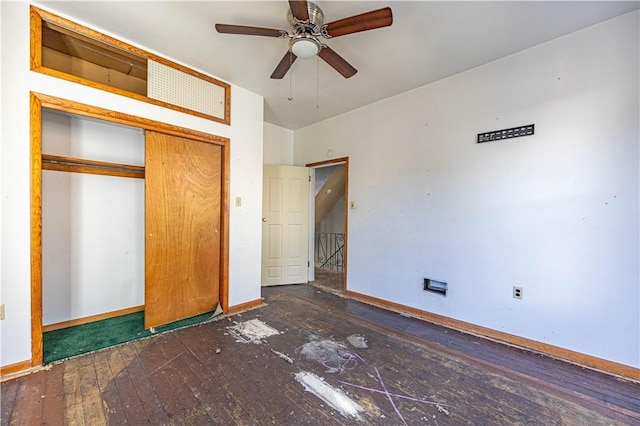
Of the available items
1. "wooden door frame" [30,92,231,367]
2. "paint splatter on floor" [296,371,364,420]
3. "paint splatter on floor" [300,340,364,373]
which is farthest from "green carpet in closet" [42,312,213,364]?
"paint splatter on floor" [296,371,364,420]

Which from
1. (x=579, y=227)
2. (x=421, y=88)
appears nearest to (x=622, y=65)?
(x=579, y=227)

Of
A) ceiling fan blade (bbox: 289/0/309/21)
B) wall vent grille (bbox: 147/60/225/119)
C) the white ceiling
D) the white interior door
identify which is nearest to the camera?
ceiling fan blade (bbox: 289/0/309/21)

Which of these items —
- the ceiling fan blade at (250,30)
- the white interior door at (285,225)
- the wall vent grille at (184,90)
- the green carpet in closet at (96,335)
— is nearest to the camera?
the ceiling fan blade at (250,30)

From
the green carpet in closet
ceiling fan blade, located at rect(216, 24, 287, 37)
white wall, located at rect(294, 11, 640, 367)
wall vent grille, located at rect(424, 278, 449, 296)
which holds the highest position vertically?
ceiling fan blade, located at rect(216, 24, 287, 37)

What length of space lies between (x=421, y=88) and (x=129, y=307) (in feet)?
14.5

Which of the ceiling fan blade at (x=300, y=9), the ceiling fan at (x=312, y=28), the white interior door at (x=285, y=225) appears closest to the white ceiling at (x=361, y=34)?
the ceiling fan at (x=312, y=28)

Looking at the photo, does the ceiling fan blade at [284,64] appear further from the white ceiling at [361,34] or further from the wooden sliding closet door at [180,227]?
the wooden sliding closet door at [180,227]

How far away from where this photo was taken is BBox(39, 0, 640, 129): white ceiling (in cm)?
195

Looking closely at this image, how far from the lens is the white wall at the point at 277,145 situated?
4.55m

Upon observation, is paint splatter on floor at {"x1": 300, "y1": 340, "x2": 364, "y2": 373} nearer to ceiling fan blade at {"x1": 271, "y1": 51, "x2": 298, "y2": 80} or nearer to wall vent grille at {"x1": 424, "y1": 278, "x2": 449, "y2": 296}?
wall vent grille at {"x1": 424, "y1": 278, "x2": 449, "y2": 296}

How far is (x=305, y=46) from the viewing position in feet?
6.37

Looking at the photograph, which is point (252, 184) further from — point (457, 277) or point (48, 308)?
point (457, 277)

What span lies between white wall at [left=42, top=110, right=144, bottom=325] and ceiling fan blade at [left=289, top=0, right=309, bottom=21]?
2275mm

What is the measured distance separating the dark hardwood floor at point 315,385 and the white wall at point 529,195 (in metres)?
0.47
